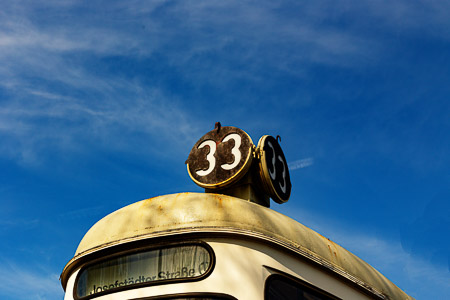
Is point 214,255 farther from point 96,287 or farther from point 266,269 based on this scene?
point 96,287

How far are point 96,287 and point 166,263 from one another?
988 mm

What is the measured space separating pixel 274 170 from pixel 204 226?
3252mm

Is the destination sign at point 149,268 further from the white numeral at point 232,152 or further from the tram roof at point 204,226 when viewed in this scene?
the white numeral at point 232,152

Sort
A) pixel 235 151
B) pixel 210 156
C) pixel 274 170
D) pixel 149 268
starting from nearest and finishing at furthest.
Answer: pixel 149 268 → pixel 235 151 → pixel 210 156 → pixel 274 170

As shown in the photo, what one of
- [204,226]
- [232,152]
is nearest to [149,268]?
[204,226]

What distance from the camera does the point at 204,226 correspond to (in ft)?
22.1

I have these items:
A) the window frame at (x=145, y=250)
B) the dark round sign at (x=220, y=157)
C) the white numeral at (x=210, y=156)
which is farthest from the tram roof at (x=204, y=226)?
the white numeral at (x=210, y=156)

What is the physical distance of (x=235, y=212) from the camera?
700cm

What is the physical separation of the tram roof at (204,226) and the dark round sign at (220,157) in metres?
1.56

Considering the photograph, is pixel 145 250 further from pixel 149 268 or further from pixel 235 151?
pixel 235 151

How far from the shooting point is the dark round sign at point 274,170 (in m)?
9.20

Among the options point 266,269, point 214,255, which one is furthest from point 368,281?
point 214,255

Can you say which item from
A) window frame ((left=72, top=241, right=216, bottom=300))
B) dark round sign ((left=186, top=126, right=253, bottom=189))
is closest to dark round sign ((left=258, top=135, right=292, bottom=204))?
dark round sign ((left=186, top=126, right=253, bottom=189))

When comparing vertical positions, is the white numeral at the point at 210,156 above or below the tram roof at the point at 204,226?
above
